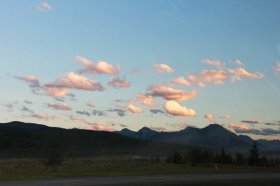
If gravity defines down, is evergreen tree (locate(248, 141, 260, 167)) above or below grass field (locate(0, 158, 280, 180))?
above

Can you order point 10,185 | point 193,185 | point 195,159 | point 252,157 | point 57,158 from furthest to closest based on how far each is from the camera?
point 252,157 → point 195,159 → point 57,158 → point 193,185 → point 10,185

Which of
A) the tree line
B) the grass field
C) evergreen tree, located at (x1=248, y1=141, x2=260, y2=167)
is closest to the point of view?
the grass field

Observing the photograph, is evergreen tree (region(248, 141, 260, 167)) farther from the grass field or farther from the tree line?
the grass field

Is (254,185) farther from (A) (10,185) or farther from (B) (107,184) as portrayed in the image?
(A) (10,185)

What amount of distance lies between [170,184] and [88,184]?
5.73 meters

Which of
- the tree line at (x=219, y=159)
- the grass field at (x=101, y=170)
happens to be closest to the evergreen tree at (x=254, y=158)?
the tree line at (x=219, y=159)

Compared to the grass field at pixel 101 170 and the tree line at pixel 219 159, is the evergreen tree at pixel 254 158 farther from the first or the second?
the grass field at pixel 101 170

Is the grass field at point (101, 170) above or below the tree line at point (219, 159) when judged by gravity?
below

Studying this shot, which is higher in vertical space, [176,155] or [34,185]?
[176,155]

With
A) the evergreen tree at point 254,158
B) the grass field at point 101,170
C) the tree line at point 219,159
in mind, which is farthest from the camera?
the evergreen tree at point 254,158

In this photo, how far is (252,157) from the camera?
10094cm

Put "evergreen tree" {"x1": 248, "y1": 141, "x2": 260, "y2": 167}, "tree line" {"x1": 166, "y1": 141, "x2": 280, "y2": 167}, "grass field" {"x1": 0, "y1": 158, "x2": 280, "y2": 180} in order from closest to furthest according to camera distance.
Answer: "grass field" {"x1": 0, "y1": 158, "x2": 280, "y2": 180} < "tree line" {"x1": 166, "y1": 141, "x2": 280, "y2": 167} < "evergreen tree" {"x1": 248, "y1": 141, "x2": 260, "y2": 167}

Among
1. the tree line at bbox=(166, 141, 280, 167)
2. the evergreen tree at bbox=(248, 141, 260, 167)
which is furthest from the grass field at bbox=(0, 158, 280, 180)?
the evergreen tree at bbox=(248, 141, 260, 167)

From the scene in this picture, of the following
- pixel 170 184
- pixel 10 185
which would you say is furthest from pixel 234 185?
pixel 10 185
